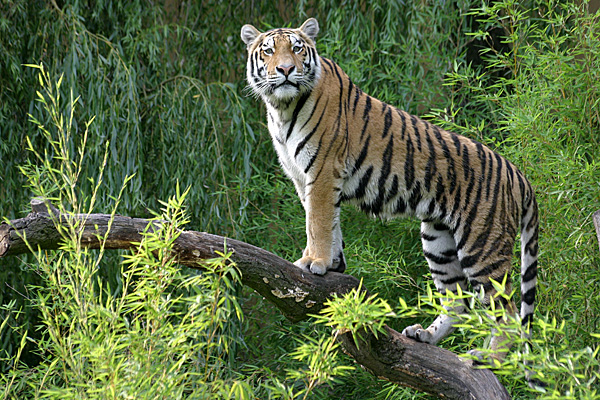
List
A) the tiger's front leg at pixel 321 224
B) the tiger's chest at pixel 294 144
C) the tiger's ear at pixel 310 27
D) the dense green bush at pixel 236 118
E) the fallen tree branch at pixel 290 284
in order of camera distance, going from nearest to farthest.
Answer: the fallen tree branch at pixel 290 284
the tiger's front leg at pixel 321 224
the tiger's chest at pixel 294 144
the tiger's ear at pixel 310 27
the dense green bush at pixel 236 118

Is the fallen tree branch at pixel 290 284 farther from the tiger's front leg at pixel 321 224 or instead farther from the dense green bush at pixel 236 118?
the dense green bush at pixel 236 118

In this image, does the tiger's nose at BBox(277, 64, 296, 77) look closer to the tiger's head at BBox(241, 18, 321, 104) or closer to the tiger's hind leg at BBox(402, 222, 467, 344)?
the tiger's head at BBox(241, 18, 321, 104)

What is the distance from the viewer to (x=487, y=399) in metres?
2.61

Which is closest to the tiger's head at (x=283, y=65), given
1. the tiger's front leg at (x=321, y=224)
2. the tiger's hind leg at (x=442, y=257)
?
the tiger's front leg at (x=321, y=224)

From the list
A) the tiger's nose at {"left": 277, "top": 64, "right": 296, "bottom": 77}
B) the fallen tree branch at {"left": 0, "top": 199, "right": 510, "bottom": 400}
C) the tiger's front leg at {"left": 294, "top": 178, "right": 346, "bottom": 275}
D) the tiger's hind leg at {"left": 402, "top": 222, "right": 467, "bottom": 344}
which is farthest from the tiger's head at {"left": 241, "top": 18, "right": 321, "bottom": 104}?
the tiger's hind leg at {"left": 402, "top": 222, "right": 467, "bottom": 344}

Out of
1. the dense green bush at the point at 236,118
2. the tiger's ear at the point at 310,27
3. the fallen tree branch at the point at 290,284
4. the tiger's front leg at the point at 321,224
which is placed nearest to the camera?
the fallen tree branch at the point at 290,284

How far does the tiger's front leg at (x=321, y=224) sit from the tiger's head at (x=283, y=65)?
0.41 metres

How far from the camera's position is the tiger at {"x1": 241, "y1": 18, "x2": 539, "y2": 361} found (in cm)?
281

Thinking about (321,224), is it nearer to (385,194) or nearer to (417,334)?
(385,194)

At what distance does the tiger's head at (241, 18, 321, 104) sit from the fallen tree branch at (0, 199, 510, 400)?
73cm

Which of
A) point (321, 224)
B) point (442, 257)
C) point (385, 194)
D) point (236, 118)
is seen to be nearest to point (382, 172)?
point (385, 194)

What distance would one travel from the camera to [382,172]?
2.90m

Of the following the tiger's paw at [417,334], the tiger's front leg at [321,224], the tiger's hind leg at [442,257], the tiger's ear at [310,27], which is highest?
the tiger's ear at [310,27]

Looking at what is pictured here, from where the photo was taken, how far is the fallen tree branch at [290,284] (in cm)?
210
